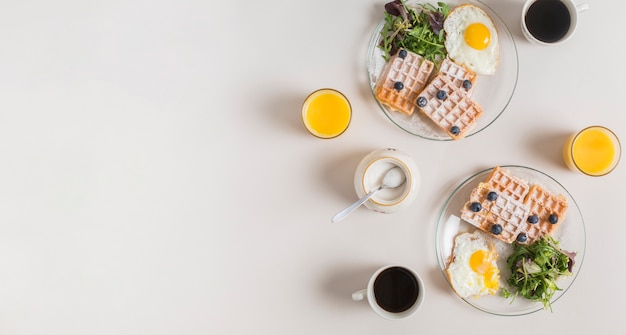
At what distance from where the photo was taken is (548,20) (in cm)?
197

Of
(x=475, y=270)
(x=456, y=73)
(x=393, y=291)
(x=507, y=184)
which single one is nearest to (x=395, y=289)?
(x=393, y=291)

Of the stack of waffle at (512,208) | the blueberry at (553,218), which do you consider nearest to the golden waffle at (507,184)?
the stack of waffle at (512,208)

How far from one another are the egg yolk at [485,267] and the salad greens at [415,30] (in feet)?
2.28

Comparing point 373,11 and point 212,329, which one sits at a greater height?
point 373,11

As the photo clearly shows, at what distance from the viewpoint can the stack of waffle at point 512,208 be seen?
193 centimetres

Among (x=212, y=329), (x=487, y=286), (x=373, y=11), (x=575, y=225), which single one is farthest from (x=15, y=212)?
(x=575, y=225)

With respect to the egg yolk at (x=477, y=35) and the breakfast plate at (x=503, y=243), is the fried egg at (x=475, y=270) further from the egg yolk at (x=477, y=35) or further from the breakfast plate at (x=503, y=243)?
the egg yolk at (x=477, y=35)

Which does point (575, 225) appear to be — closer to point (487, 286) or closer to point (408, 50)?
point (487, 286)

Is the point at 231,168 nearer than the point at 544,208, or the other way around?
the point at 544,208

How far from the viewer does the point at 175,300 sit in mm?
2049

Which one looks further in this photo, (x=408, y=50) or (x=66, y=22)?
(x=66, y=22)

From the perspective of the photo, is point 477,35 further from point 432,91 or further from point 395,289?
point 395,289

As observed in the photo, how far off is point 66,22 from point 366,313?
5.07 ft

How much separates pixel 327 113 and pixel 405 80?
0.30 metres
